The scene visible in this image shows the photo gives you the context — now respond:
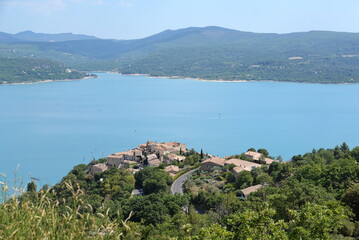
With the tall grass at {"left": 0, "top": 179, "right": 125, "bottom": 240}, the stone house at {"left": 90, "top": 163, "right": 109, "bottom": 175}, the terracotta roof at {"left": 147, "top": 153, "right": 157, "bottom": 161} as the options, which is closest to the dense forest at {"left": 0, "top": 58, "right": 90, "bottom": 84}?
the terracotta roof at {"left": 147, "top": 153, "right": 157, "bottom": 161}

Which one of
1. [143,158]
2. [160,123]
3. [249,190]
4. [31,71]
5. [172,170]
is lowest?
[160,123]

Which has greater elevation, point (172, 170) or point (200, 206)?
point (200, 206)

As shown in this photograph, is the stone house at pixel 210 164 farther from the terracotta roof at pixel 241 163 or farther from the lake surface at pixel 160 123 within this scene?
the lake surface at pixel 160 123

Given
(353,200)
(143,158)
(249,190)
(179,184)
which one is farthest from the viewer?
(143,158)

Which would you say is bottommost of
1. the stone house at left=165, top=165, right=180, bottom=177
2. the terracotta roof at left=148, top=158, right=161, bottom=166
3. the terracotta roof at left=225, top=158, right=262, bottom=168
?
the terracotta roof at left=148, top=158, right=161, bottom=166

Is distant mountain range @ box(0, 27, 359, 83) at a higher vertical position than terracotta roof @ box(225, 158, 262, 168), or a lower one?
higher

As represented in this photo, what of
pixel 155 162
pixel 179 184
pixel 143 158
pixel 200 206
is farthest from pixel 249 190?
pixel 143 158

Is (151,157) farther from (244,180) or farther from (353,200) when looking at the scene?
(353,200)

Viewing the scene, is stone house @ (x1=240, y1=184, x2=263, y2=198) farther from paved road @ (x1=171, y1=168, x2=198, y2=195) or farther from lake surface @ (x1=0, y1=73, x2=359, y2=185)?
lake surface @ (x1=0, y1=73, x2=359, y2=185)
